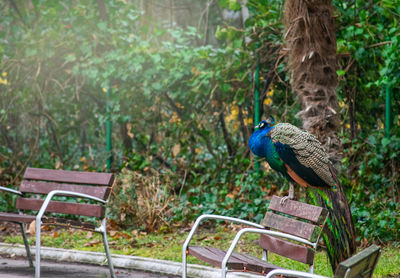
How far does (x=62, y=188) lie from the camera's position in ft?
17.4

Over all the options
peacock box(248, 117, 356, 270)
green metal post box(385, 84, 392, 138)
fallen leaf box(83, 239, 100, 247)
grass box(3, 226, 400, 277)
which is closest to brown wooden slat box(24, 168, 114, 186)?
grass box(3, 226, 400, 277)

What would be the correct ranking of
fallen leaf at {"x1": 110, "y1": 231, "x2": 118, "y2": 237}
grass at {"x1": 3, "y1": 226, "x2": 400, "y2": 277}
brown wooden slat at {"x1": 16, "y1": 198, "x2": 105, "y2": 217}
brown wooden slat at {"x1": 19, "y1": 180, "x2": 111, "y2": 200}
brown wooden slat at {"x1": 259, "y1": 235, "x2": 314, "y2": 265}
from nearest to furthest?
brown wooden slat at {"x1": 259, "y1": 235, "x2": 314, "y2": 265}, brown wooden slat at {"x1": 16, "y1": 198, "x2": 105, "y2": 217}, brown wooden slat at {"x1": 19, "y1": 180, "x2": 111, "y2": 200}, grass at {"x1": 3, "y1": 226, "x2": 400, "y2": 277}, fallen leaf at {"x1": 110, "y1": 231, "x2": 118, "y2": 237}

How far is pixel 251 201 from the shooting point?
24.6 ft

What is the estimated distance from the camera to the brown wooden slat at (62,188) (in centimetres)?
492

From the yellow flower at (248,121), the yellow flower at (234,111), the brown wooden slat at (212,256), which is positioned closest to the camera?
the brown wooden slat at (212,256)

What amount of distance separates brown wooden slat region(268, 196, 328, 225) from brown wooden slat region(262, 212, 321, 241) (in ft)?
0.16

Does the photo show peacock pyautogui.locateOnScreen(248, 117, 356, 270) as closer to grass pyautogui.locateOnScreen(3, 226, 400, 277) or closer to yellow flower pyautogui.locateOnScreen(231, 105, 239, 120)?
grass pyautogui.locateOnScreen(3, 226, 400, 277)

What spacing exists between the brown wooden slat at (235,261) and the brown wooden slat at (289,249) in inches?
6.3

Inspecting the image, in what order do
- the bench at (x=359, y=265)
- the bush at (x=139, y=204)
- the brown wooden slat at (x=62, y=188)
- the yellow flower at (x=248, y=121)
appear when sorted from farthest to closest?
the yellow flower at (x=248, y=121)
the bush at (x=139, y=204)
the brown wooden slat at (x=62, y=188)
the bench at (x=359, y=265)

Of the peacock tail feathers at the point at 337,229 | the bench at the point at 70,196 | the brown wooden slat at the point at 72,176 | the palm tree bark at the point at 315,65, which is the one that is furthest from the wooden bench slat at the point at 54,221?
the palm tree bark at the point at 315,65

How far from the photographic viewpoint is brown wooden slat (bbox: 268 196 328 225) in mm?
3752

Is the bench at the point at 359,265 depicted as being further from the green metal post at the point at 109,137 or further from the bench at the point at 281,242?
the green metal post at the point at 109,137

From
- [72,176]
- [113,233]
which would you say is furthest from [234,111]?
[72,176]

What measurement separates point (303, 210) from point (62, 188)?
2405 millimetres
